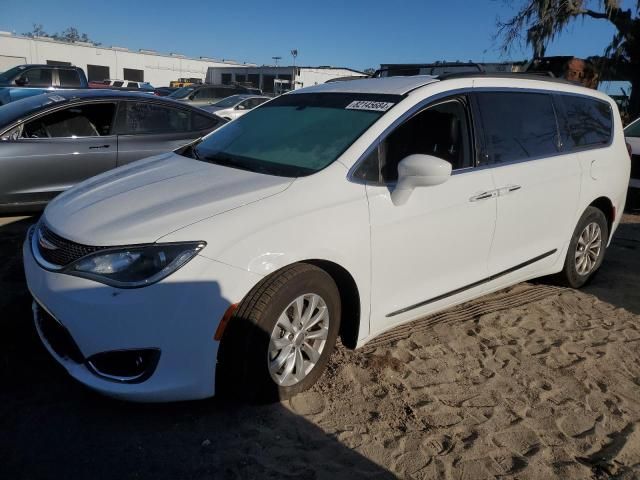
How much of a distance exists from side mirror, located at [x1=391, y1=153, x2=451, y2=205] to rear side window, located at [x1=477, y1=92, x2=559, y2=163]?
813 millimetres

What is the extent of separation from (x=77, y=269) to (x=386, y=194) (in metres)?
1.60

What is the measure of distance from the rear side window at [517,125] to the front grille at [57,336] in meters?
2.67

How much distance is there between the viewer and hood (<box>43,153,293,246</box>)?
7.96 feet

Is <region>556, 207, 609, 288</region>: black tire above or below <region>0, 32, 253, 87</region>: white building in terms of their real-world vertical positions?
below

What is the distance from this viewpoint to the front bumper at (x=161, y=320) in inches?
89.5

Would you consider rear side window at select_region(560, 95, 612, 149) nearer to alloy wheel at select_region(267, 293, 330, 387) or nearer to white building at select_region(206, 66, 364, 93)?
alloy wheel at select_region(267, 293, 330, 387)

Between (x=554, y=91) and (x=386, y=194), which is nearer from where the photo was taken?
(x=386, y=194)

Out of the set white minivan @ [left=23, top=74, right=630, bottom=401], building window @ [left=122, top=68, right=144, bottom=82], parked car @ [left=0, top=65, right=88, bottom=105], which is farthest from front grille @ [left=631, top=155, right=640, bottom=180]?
building window @ [left=122, top=68, right=144, bottom=82]

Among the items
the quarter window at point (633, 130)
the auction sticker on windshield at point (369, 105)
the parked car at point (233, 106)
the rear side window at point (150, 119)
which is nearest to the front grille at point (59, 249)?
the auction sticker on windshield at point (369, 105)

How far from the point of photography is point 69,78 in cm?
1374

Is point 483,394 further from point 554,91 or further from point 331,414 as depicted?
point 554,91

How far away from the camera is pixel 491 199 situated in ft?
11.2

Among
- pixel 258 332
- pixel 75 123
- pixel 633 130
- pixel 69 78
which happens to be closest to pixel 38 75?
pixel 69 78

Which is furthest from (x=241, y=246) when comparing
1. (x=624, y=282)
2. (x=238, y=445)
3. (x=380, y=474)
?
(x=624, y=282)
